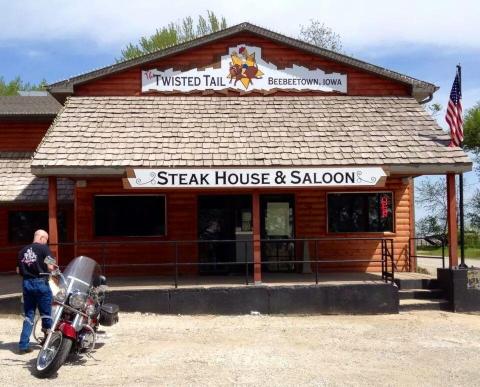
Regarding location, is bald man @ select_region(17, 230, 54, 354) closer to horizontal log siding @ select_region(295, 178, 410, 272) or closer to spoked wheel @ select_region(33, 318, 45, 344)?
spoked wheel @ select_region(33, 318, 45, 344)

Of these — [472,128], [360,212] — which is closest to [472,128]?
[472,128]

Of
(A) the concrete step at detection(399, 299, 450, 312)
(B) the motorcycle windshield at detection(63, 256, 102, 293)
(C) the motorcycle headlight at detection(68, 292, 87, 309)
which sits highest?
(B) the motorcycle windshield at detection(63, 256, 102, 293)

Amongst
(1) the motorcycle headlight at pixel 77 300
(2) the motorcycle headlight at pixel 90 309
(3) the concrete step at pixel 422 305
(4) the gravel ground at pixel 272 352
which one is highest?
(1) the motorcycle headlight at pixel 77 300

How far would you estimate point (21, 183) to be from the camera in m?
16.8

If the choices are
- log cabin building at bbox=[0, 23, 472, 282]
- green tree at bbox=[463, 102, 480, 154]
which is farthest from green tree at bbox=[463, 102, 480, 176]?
log cabin building at bbox=[0, 23, 472, 282]

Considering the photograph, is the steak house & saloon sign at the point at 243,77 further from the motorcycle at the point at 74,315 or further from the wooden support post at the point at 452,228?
the motorcycle at the point at 74,315

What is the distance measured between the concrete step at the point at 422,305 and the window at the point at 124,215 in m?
5.92

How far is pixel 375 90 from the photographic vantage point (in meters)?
15.6

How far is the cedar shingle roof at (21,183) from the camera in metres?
16.3

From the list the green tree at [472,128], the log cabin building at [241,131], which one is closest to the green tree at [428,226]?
the green tree at [472,128]

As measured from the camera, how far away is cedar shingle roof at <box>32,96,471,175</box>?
1246cm

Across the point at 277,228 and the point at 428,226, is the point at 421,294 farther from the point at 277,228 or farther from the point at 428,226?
the point at 428,226

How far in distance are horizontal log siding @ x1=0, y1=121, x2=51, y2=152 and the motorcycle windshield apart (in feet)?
35.4

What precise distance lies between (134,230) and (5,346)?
6143mm
